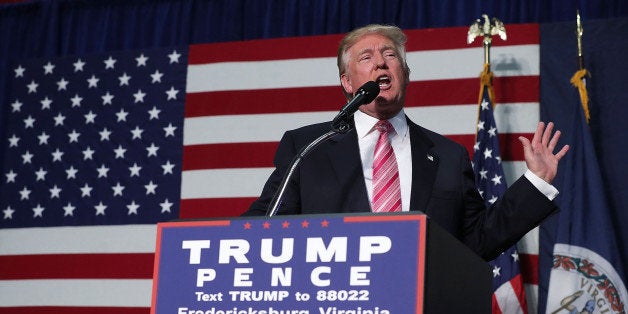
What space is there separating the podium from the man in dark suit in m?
0.42

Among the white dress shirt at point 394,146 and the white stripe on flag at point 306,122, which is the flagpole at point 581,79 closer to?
the white stripe on flag at point 306,122

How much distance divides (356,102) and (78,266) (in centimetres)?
306

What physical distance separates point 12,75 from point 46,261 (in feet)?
3.36

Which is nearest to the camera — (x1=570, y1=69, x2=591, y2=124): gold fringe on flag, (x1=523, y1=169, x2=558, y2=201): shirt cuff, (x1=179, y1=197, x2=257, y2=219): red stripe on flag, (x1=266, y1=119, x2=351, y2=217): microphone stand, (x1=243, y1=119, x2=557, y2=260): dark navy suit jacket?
(x1=266, y1=119, x2=351, y2=217): microphone stand

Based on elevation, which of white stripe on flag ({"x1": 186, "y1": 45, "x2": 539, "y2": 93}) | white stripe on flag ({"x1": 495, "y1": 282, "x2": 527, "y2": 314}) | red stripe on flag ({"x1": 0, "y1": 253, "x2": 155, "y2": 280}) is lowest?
white stripe on flag ({"x1": 495, "y1": 282, "x2": 527, "y2": 314})

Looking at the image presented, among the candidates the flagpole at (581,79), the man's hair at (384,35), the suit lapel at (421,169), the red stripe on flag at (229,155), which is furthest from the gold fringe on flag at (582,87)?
the suit lapel at (421,169)

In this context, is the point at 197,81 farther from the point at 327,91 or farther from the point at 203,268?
the point at 203,268

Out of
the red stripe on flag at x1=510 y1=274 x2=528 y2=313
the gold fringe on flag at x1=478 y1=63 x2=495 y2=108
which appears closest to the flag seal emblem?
the red stripe on flag at x1=510 y1=274 x2=528 y2=313

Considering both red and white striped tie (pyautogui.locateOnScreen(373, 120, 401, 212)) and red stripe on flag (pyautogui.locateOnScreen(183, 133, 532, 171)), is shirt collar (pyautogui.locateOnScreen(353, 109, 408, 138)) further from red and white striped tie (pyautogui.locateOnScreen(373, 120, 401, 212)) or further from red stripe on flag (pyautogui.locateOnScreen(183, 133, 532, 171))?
red stripe on flag (pyautogui.locateOnScreen(183, 133, 532, 171))

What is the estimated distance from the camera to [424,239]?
151 cm

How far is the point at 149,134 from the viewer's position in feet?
15.4

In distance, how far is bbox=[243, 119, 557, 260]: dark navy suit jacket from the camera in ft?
7.21

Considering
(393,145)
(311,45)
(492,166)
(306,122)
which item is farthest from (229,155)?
(393,145)

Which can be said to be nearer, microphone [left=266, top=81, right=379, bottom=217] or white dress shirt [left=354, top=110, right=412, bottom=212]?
microphone [left=266, top=81, right=379, bottom=217]
